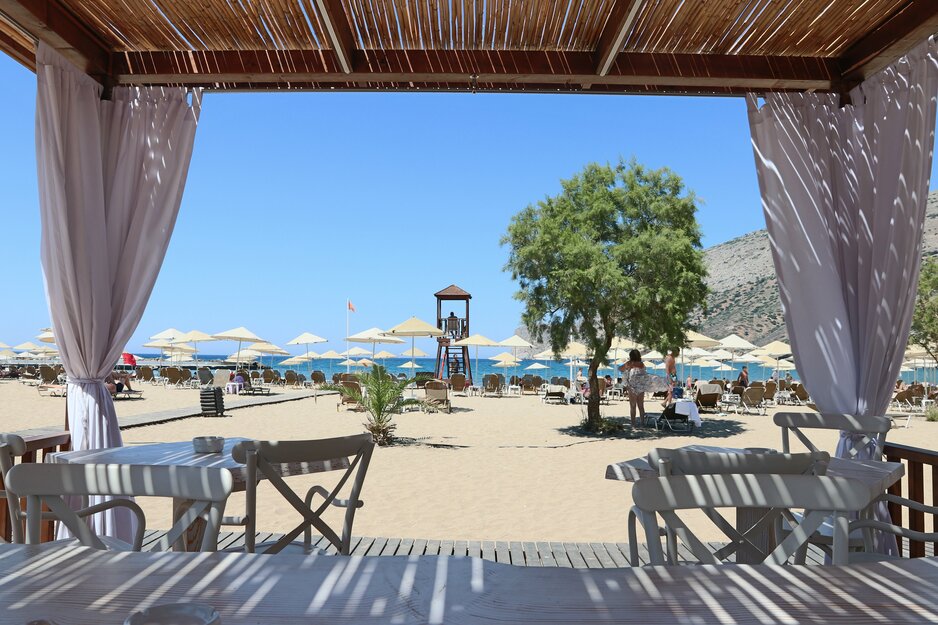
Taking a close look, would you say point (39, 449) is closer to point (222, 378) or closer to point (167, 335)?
point (222, 378)

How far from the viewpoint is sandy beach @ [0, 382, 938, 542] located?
4816 mm

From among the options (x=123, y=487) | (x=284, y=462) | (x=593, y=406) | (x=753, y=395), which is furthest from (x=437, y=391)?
(x=123, y=487)

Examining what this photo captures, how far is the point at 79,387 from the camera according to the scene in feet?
12.4

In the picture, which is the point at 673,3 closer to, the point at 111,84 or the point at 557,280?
the point at 111,84

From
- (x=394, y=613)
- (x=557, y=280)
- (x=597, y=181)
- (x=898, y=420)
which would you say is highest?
(x=597, y=181)

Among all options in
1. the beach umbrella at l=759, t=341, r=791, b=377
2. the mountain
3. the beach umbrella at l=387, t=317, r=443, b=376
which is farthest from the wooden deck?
the mountain

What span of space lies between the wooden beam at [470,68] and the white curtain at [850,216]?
0.24 meters

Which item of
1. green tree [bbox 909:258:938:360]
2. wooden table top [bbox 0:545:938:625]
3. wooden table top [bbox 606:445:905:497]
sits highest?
green tree [bbox 909:258:938:360]

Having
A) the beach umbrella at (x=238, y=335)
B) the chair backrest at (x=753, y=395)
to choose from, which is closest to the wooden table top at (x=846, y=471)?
the chair backrest at (x=753, y=395)

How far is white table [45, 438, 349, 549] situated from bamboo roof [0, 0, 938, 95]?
2.25 metres

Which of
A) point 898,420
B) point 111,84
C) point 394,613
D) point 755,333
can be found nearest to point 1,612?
point 394,613

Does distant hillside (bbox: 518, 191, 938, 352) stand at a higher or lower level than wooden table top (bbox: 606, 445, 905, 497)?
higher

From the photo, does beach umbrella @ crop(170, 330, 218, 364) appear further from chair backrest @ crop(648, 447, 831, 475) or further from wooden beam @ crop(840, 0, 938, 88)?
chair backrest @ crop(648, 447, 831, 475)

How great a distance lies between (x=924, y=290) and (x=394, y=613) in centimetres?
2443
